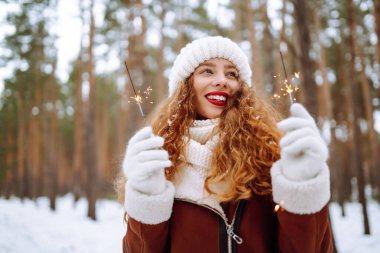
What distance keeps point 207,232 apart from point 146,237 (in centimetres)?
32

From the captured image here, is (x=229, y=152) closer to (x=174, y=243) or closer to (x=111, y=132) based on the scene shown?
(x=174, y=243)

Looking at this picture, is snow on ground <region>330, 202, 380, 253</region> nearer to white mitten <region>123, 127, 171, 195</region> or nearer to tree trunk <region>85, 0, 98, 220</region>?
white mitten <region>123, 127, 171, 195</region>

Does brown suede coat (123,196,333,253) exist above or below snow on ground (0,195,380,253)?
above

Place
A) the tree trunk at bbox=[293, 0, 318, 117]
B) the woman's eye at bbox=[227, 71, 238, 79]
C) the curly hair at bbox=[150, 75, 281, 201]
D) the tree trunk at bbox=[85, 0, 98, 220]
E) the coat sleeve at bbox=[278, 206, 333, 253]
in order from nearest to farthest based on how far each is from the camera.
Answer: the coat sleeve at bbox=[278, 206, 333, 253]
the curly hair at bbox=[150, 75, 281, 201]
the woman's eye at bbox=[227, 71, 238, 79]
the tree trunk at bbox=[293, 0, 318, 117]
the tree trunk at bbox=[85, 0, 98, 220]

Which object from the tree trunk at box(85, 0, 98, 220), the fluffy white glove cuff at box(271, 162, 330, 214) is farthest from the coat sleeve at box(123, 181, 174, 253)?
the tree trunk at box(85, 0, 98, 220)

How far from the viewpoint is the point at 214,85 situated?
1920 millimetres

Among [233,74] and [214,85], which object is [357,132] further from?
[214,85]

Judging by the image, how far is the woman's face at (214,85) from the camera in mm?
1929

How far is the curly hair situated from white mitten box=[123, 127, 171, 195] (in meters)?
0.34

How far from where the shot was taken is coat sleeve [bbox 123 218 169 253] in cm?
147

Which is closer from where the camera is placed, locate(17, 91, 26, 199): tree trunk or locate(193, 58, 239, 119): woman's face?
locate(193, 58, 239, 119): woman's face

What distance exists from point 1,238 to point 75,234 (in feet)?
7.46

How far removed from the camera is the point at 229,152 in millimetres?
1746

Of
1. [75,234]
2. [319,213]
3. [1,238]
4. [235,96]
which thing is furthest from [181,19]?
[319,213]
